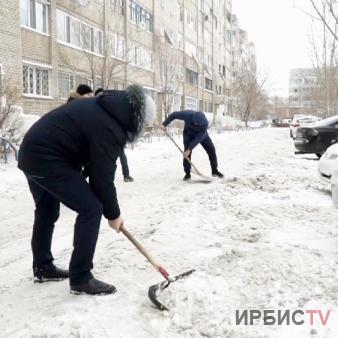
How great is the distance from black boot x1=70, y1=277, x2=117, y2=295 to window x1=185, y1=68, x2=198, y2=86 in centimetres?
3808

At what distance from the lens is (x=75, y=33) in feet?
69.4

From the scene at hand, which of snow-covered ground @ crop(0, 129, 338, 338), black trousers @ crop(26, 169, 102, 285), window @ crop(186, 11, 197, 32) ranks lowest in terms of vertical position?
snow-covered ground @ crop(0, 129, 338, 338)

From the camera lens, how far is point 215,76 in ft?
173

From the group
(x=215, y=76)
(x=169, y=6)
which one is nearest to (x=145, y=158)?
(x=169, y=6)

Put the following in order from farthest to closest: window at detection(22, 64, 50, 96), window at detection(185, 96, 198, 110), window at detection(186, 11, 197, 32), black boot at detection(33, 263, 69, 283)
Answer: window at detection(186, 11, 197, 32) < window at detection(185, 96, 198, 110) < window at detection(22, 64, 50, 96) < black boot at detection(33, 263, 69, 283)

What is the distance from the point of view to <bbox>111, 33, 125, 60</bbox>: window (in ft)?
76.5

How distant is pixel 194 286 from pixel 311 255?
4.05ft

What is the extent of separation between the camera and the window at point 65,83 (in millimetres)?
20125

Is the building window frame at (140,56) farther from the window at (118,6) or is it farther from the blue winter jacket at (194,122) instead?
the blue winter jacket at (194,122)

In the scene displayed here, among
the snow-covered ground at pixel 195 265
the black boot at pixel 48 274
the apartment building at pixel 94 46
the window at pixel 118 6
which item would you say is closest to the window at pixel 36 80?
the apartment building at pixel 94 46

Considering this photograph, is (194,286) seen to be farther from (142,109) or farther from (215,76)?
(215,76)

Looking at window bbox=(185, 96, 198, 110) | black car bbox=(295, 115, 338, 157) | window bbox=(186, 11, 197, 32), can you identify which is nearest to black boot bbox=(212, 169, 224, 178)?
black car bbox=(295, 115, 338, 157)

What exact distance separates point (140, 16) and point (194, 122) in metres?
22.8

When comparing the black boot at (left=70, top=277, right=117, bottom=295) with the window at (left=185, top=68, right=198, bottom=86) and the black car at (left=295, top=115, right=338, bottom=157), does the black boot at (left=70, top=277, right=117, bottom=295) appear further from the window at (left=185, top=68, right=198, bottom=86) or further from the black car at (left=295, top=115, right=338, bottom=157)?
the window at (left=185, top=68, right=198, bottom=86)
